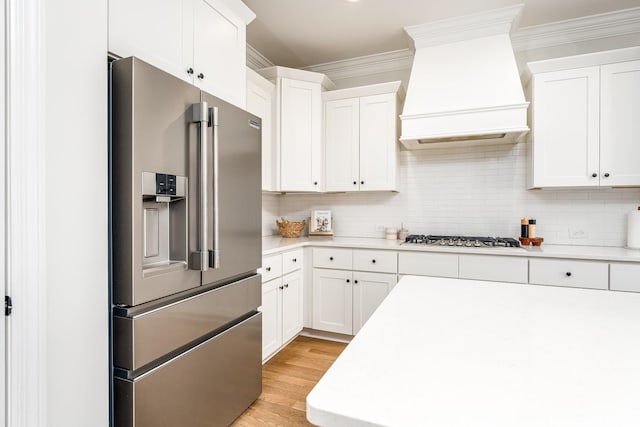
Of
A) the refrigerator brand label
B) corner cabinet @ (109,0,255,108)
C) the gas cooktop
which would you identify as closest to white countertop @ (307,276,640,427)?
the refrigerator brand label

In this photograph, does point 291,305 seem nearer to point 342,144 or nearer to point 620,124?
point 342,144

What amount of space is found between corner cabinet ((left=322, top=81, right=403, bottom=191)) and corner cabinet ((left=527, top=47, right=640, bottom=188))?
1.12m

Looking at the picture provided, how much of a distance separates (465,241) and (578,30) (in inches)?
77.7

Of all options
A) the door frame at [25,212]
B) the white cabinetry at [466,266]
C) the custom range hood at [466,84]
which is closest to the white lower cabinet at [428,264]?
the white cabinetry at [466,266]

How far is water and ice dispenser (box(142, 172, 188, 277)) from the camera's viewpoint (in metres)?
1.43

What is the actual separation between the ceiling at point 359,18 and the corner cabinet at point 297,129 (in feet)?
0.97

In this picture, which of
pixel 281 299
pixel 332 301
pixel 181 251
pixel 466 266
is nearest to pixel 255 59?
pixel 281 299

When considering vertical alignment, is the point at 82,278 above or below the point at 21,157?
below

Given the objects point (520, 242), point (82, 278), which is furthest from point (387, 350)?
point (520, 242)

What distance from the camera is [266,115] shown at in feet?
10.4

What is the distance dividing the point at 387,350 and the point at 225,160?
131cm

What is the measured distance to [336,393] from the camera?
24.1 inches

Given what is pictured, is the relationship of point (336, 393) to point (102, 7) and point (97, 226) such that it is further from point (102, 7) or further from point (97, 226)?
point (102, 7)

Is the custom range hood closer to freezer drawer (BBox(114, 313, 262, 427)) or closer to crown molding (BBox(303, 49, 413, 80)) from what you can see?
crown molding (BBox(303, 49, 413, 80))
